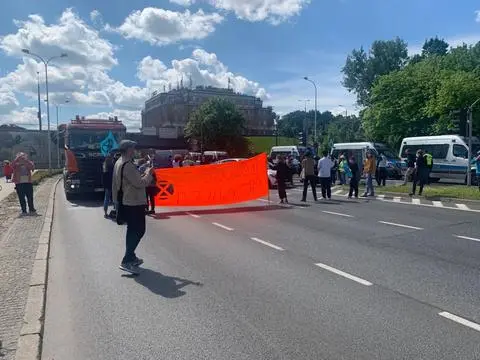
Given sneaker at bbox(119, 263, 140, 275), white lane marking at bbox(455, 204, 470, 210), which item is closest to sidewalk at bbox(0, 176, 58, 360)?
sneaker at bbox(119, 263, 140, 275)

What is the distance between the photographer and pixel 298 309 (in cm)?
524

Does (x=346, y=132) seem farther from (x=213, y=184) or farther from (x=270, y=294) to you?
(x=270, y=294)

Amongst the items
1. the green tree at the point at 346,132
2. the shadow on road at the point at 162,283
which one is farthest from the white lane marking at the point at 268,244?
the green tree at the point at 346,132

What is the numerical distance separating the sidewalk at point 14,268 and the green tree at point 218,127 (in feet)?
187

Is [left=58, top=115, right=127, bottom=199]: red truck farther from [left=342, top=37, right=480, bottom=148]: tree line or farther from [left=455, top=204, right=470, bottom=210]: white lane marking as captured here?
[left=342, top=37, right=480, bottom=148]: tree line

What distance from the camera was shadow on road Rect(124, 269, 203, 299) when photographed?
5.98 metres

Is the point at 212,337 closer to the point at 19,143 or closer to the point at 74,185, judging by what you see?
the point at 74,185

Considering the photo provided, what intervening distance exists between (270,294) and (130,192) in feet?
8.07

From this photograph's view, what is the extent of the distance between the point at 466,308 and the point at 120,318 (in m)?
3.70

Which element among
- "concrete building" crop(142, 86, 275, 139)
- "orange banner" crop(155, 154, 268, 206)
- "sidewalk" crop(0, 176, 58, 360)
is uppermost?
"concrete building" crop(142, 86, 275, 139)

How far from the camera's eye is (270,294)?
5812 millimetres

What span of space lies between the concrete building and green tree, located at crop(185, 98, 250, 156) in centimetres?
4438

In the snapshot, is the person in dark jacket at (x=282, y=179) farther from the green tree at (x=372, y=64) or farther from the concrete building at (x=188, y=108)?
the concrete building at (x=188, y=108)

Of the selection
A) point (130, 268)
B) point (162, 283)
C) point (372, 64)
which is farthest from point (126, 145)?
point (372, 64)
